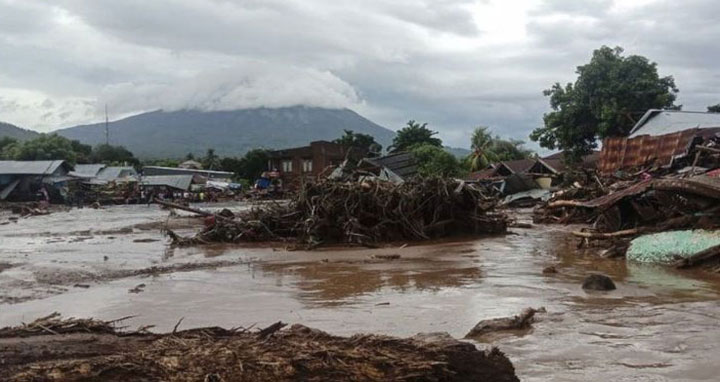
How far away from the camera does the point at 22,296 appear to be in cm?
901

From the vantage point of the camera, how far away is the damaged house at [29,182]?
47688 mm

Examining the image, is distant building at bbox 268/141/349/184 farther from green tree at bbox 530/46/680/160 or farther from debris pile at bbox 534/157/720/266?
debris pile at bbox 534/157/720/266

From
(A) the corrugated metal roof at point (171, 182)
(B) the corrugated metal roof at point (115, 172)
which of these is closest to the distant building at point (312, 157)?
(A) the corrugated metal roof at point (171, 182)

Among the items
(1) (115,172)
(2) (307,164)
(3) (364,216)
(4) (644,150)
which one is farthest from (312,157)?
(3) (364,216)

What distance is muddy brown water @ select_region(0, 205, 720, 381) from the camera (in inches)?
210

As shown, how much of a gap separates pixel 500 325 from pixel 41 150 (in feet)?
216

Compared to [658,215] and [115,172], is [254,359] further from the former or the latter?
[115,172]

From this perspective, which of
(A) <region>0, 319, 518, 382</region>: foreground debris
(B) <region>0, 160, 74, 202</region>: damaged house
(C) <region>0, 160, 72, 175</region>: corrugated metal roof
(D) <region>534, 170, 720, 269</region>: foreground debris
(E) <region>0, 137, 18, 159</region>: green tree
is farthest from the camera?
(E) <region>0, 137, 18, 159</region>: green tree

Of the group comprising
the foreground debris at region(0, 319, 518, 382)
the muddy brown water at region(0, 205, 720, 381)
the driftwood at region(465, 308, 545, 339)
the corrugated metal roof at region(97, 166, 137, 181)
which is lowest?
the muddy brown water at region(0, 205, 720, 381)

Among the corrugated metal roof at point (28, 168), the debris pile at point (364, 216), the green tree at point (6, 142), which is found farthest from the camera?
the green tree at point (6, 142)

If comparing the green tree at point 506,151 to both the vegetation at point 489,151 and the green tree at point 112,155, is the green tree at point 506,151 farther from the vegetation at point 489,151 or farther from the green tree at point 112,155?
the green tree at point 112,155

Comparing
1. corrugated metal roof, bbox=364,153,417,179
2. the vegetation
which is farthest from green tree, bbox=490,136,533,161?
corrugated metal roof, bbox=364,153,417,179

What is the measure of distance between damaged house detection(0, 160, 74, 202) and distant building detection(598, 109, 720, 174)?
125ft

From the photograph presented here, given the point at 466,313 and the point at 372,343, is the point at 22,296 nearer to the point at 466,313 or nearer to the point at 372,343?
the point at 466,313
